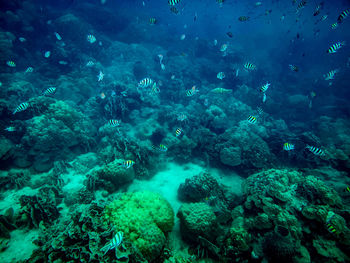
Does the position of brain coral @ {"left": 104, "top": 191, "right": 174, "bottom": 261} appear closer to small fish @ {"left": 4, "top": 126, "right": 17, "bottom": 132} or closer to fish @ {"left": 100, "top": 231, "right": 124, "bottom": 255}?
fish @ {"left": 100, "top": 231, "right": 124, "bottom": 255}

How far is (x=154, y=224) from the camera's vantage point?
13.2ft

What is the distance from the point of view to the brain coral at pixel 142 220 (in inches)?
141

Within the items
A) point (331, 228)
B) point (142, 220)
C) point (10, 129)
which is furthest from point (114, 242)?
point (10, 129)

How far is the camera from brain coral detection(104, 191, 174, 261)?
3574 millimetres

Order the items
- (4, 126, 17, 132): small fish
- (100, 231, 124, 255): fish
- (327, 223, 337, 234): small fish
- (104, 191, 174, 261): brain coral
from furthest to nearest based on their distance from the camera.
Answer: (4, 126, 17, 132): small fish → (327, 223, 337, 234): small fish → (104, 191, 174, 261): brain coral → (100, 231, 124, 255): fish

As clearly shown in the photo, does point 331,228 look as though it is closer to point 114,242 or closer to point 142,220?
point 142,220

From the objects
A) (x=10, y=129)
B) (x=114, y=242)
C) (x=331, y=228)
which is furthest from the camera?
Result: (x=10, y=129)

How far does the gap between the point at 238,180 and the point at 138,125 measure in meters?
6.12

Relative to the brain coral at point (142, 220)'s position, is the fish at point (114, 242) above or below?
below

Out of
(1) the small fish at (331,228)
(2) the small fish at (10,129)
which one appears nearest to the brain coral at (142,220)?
(1) the small fish at (331,228)

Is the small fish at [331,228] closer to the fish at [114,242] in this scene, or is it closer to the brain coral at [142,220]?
the brain coral at [142,220]

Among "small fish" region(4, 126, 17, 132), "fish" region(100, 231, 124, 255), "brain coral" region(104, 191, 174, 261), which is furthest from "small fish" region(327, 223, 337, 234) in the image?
"small fish" region(4, 126, 17, 132)

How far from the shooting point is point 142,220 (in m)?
3.95

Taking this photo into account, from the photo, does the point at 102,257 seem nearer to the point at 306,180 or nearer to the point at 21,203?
the point at 21,203
